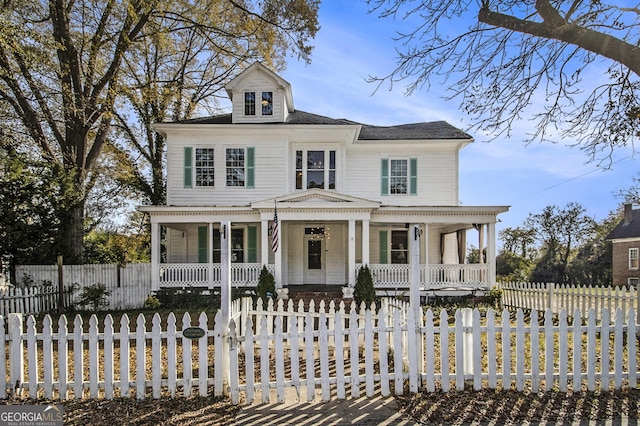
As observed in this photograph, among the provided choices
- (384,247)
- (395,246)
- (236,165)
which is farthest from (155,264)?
(395,246)

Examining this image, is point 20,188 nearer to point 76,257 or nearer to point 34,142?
point 76,257

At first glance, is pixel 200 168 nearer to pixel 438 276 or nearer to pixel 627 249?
pixel 438 276

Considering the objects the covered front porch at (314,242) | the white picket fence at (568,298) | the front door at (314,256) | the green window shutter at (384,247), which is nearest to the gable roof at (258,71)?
the covered front porch at (314,242)

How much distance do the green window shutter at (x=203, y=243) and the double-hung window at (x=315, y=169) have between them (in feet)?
14.1

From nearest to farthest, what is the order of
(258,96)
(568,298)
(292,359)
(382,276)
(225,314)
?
(292,359) → (225,314) → (568,298) → (382,276) → (258,96)

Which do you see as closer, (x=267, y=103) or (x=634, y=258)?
(x=267, y=103)

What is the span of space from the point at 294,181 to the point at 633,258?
86.3ft

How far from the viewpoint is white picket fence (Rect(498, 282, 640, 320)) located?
10.3 meters

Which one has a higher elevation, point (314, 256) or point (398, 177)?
point (398, 177)

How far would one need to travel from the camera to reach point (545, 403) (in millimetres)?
5184

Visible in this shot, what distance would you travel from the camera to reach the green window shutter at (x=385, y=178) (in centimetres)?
1798

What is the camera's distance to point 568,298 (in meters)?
11.7

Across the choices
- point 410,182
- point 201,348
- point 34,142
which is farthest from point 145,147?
point 201,348

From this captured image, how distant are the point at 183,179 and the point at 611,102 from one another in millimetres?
14685
